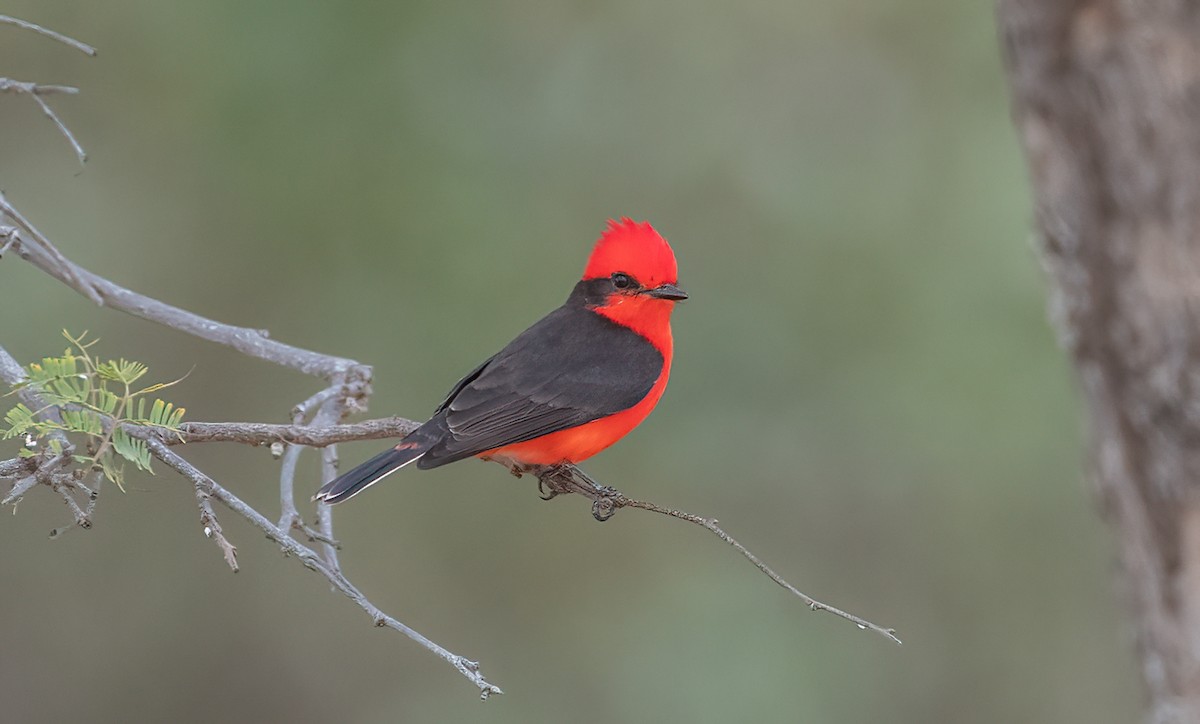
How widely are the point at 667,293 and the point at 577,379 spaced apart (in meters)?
0.45

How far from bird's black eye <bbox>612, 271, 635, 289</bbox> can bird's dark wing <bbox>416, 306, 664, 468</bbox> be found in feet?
0.51

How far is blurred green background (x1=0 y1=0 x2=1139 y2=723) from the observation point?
6477mm

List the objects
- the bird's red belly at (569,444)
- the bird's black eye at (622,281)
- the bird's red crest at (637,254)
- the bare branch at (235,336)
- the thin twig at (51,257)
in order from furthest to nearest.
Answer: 1. the bird's black eye at (622,281)
2. the bird's red crest at (637,254)
3. the bird's red belly at (569,444)
4. the bare branch at (235,336)
5. the thin twig at (51,257)

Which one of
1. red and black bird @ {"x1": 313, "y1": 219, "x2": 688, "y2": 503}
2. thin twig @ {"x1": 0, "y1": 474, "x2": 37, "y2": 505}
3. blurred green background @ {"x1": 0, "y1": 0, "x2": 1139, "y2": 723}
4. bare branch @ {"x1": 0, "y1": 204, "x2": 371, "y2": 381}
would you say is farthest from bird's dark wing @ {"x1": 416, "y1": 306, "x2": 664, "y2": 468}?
blurred green background @ {"x1": 0, "y1": 0, "x2": 1139, "y2": 723}

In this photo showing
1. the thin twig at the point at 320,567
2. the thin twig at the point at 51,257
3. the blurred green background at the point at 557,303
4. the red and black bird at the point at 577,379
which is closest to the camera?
the thin twig at the point at 320,567

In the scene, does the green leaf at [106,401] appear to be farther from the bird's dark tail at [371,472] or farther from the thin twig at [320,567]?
the bird's dark tail at [371,472]

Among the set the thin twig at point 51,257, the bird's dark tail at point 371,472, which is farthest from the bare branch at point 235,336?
the bird's dark tail at point 371,472

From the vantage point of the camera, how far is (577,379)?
4.57 m

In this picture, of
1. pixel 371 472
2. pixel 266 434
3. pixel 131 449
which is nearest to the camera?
pixel 131 449

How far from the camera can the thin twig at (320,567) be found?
2.58 m

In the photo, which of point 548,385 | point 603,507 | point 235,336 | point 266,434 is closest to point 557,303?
point 548,385

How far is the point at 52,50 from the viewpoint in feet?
20.4

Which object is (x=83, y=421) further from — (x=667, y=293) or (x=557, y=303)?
(x=557, y=303)

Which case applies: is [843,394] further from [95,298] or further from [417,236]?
[95,298]
